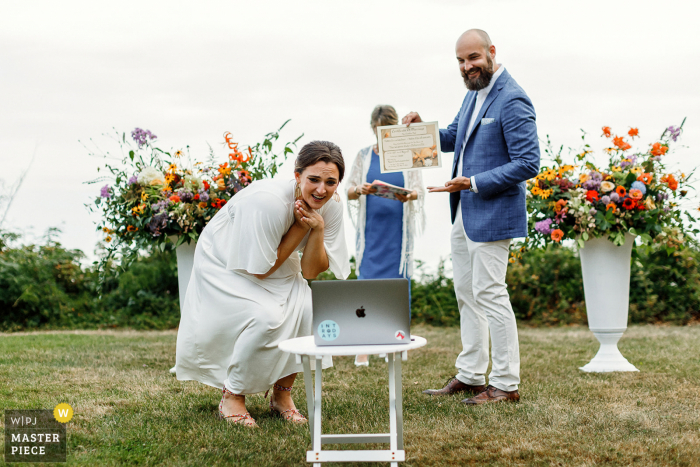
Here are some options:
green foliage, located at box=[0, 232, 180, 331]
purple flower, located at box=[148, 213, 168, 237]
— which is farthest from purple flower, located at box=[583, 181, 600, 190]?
green foliage, located at box=[0, 232, 180, 331]

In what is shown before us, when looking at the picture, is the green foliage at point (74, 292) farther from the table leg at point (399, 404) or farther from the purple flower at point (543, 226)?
the table leg at point (399, 404)

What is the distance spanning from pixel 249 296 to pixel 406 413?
1.06 meters

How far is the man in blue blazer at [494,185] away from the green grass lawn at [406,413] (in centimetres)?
30

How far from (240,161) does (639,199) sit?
294 centimetres

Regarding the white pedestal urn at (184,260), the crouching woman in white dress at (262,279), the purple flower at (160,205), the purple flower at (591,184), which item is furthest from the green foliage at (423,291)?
the crouching woman in white dress at (262,279)

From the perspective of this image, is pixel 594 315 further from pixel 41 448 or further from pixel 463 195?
pixel 41 448

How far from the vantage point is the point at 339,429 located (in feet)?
10.1

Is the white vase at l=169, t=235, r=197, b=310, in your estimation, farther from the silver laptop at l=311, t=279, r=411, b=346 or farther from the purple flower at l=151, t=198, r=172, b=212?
the silver laptop at l=311, t=279, r=411, b=346

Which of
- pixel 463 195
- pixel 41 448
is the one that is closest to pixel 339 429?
pixel 41 448

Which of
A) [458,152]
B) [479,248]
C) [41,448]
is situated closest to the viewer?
[41,448]

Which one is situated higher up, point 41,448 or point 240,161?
point 240,161

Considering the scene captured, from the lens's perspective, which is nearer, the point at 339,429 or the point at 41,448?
the point at 41,448

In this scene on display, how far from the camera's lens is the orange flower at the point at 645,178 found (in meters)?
4.68

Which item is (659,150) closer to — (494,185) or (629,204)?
(629,204)
